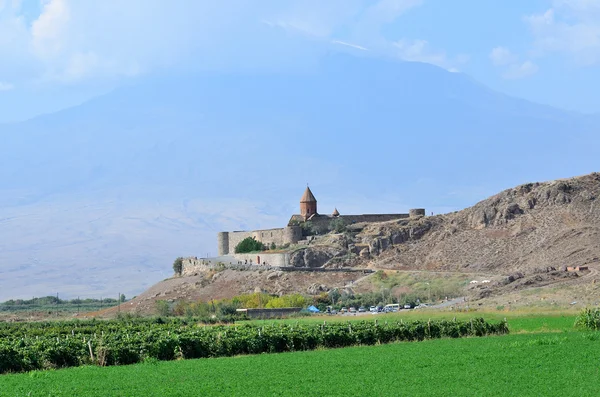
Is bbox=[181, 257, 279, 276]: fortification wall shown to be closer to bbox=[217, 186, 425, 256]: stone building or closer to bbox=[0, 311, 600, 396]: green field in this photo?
bbox=[217, 186, 425, 256]: stone building

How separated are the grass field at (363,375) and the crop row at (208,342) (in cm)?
177

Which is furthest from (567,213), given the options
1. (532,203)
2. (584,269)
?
(584,269)

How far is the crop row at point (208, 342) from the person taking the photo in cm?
2614

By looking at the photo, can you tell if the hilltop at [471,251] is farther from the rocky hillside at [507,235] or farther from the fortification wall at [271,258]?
the fortification wall at [271,258]

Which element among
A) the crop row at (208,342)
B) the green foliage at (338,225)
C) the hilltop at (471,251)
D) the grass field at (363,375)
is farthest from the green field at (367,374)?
the green foliage at (338,225)

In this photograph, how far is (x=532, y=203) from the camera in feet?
232

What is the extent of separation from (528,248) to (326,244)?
18.0 m

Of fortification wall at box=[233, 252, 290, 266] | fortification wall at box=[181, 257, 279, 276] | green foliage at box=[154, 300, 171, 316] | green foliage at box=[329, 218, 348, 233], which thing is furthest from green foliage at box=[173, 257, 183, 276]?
green foliage at box=[154, 300, 171, 316]

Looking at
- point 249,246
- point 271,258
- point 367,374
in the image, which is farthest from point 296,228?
point 367,374

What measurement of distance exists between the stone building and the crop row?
155 ft

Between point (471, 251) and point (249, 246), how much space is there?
2332 centimetres

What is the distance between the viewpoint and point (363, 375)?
70.6 feet

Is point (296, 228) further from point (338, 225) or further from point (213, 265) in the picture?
point (213, 265)

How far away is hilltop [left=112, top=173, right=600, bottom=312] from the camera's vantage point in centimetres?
5953
